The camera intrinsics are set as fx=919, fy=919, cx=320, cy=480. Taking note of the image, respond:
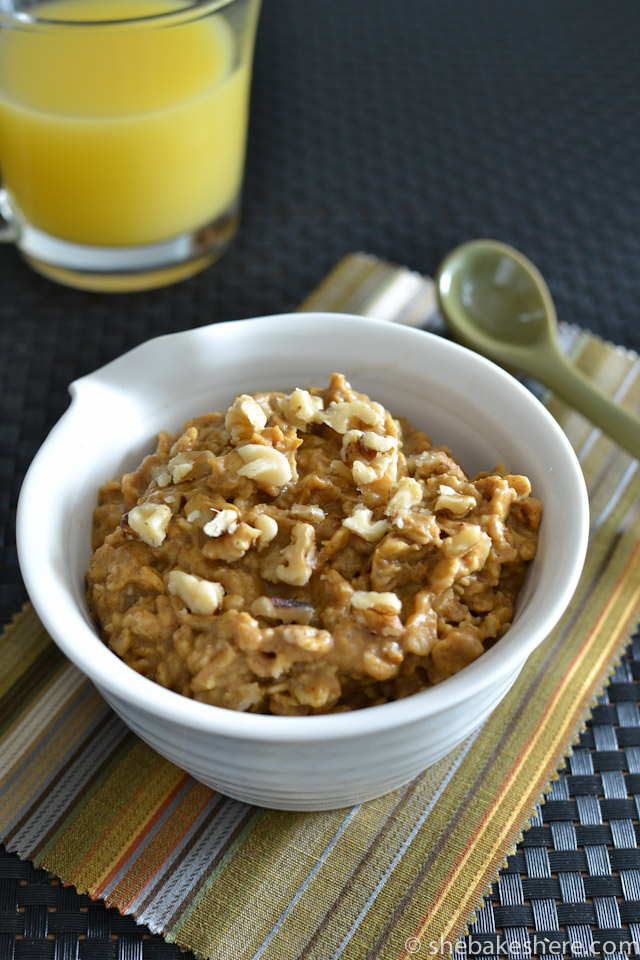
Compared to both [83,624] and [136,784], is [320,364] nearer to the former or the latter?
[83,624]

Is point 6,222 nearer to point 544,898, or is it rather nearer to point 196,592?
point 196,592

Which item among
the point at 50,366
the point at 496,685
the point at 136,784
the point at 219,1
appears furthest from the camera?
the point at 50,366

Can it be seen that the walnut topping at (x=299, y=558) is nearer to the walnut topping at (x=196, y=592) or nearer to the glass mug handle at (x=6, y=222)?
the walnut topping at (x=196, y=592)

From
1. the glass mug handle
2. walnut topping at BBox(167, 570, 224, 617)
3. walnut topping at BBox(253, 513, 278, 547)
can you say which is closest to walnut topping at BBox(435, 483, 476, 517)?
walnut topping at BBox(253, 513, 278, 547)

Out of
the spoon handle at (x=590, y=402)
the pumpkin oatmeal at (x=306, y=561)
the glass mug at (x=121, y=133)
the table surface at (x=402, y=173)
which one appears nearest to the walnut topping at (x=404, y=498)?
the pumpkin oatmeal at (x=306, y=561)

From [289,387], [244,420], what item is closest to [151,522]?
[244,420]

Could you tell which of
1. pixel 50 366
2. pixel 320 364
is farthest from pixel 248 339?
pixel 50 366
